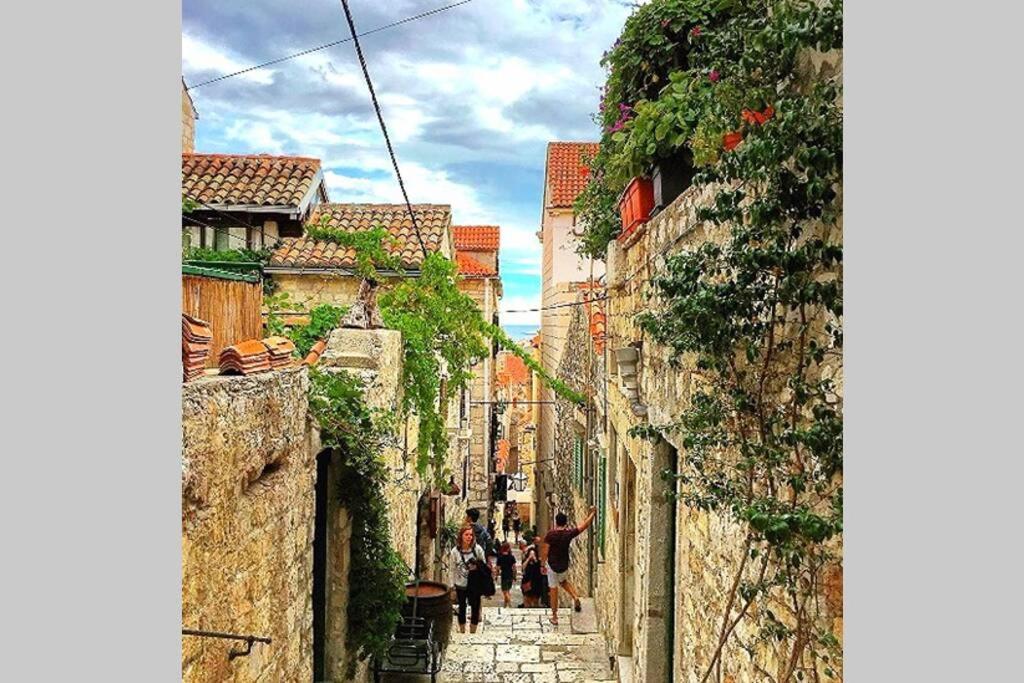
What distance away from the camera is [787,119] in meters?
2.37

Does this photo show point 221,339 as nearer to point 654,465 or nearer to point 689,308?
point 654,465

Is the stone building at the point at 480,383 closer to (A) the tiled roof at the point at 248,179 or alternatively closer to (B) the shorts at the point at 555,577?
(A) the tiled roof at the point at 248,179

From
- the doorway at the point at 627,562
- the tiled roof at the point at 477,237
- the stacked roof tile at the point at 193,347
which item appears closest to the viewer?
the stacked roof tile at the point at 193,347

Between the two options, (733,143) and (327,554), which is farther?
(327,554)

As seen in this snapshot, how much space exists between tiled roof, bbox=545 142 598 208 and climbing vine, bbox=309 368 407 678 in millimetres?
18009

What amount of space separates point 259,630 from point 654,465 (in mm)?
2905

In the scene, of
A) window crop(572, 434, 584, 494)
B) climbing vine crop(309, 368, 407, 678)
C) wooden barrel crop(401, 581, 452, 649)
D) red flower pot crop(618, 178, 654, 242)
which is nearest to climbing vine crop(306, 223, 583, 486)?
wooden barrel crop(401, 581, 452, 649)

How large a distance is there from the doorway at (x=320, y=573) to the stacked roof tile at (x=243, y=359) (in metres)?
2.00

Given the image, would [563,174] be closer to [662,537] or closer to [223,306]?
[662,537]

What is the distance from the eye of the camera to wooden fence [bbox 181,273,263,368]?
196 inches

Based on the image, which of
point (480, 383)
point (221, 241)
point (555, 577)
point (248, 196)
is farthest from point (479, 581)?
point (480, 383)

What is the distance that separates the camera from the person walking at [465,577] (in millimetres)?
10164

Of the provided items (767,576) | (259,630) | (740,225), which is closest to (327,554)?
(259,630)

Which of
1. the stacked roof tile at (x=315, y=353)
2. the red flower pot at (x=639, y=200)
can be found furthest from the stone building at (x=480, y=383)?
the red flower pot at (x=639, y=200)
